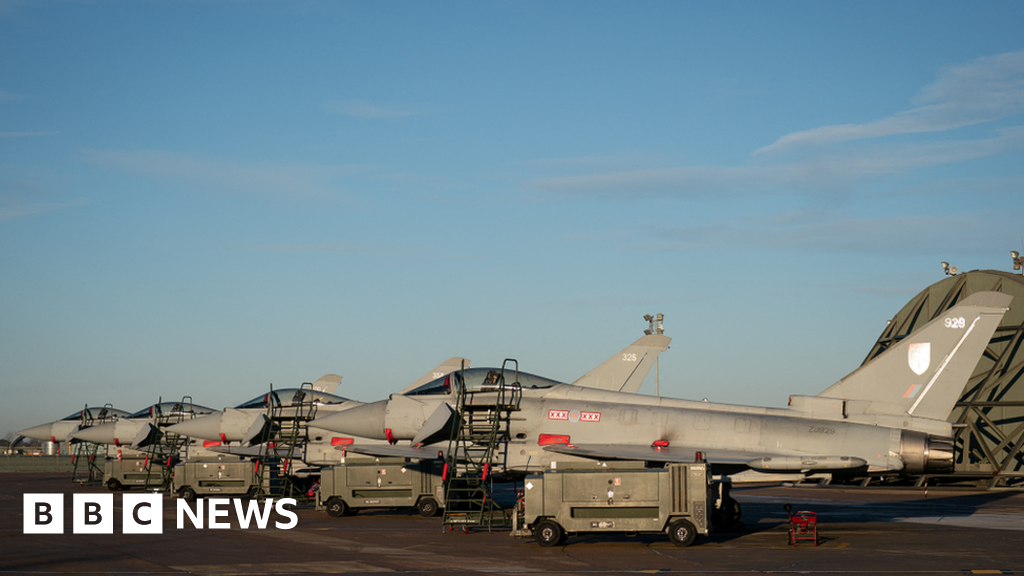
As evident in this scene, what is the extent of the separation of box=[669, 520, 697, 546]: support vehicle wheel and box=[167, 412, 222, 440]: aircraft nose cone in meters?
19.9

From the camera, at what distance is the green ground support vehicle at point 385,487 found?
23.6 m

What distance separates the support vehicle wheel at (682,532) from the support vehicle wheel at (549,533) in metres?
2.05

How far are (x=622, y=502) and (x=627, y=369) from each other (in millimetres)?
14459

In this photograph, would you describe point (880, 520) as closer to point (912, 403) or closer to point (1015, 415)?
point (912, 403)

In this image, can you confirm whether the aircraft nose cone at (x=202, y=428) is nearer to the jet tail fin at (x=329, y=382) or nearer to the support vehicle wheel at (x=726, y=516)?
the jet tail fin at (x=329, y=382)

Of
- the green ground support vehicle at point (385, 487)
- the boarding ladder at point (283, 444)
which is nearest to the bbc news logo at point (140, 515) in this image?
the boarding ladder at point (283, 444)

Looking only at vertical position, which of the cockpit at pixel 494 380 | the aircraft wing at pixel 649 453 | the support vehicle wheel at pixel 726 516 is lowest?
the support vehicle wheel at pixel 726 516

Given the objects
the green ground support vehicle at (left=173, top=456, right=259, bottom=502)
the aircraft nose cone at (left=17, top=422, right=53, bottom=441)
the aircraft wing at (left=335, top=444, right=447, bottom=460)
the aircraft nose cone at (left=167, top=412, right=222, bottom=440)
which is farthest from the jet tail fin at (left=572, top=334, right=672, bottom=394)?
the aircraft nose cone at (left=17, top=422, right=53, bottom=441)

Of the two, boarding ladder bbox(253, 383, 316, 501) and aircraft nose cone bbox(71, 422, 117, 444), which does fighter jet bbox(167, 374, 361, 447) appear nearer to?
boarding ladder bbox(253, 383, 316, 501)

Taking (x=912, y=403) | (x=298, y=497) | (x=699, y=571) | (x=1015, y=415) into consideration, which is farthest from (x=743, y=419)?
(x=1015, y=415)

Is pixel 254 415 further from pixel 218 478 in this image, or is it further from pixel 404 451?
pixel 404 451

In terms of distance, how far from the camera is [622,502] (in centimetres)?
1644

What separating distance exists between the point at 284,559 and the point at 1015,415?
35.0m

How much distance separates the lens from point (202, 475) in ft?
Result: 91.7
